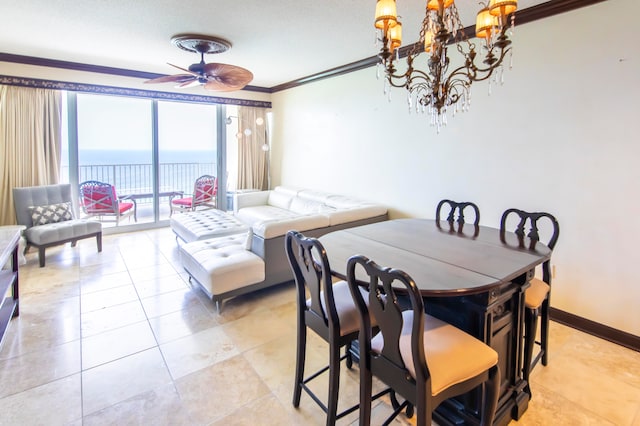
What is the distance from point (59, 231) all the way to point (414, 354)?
462 centimetres

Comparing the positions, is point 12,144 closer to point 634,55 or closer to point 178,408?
point 178,408

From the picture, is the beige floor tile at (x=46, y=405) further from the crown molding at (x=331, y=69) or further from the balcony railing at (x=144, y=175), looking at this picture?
the balcony railing at (x=144, y=175)

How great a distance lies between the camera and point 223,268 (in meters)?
3.06

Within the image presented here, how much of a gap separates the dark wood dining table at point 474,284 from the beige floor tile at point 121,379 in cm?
141

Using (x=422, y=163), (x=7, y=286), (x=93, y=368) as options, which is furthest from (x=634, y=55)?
(x=7, y=286)

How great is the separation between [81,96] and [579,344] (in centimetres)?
675

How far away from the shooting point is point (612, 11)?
255 cm

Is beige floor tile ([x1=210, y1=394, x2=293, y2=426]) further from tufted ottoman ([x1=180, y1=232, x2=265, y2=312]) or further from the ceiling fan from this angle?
the ceiling fan

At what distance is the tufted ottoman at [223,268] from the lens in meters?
3.05

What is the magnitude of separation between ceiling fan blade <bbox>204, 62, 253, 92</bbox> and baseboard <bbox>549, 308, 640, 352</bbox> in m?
3.70

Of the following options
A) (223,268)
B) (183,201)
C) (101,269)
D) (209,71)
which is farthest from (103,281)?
(183,201)

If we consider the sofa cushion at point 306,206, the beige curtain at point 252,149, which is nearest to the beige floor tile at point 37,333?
the sofa cushion at point 306,206

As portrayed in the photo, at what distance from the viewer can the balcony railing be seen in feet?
20.5

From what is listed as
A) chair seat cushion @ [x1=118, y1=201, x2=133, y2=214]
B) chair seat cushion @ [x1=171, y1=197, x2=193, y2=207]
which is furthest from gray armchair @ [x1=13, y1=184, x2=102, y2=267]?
chair seat cushion @ [x1=171, y1=197, x2=193, y2=207]
